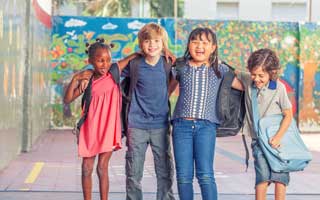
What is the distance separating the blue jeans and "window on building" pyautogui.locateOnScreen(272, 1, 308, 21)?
1208 inches

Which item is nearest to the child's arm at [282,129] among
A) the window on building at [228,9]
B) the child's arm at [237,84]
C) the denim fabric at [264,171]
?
the denim fabric at [264,171]

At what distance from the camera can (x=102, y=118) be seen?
296 inches

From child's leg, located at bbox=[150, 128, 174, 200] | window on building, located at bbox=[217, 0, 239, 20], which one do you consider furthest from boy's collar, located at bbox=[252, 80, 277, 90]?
window on building, located at bbox=[217, 0, 239, 20]

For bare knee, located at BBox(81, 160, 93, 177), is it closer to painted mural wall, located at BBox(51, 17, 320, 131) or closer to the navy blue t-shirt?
the navy blue t-shirt

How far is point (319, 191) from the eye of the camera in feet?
32.9

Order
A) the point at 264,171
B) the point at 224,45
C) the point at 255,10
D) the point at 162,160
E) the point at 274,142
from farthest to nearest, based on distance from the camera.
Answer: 1. the point at 255,10
2. the point at 224,45
3. the point at 162,160
4. the point at 264,171
5. the point at 274,142

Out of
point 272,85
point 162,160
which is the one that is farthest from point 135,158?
point 272,85

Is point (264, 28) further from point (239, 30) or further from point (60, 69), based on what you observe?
point (60, 69)

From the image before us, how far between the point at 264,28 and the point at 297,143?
44.5 ft

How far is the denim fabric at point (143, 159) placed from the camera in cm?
751

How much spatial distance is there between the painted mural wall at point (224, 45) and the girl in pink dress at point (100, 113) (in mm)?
12117

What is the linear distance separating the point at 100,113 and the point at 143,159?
1.90ft

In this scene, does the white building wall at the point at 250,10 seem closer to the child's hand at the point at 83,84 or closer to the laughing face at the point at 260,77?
the child's hand at the point at 83,84

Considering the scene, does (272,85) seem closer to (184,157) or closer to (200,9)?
(184,157)
